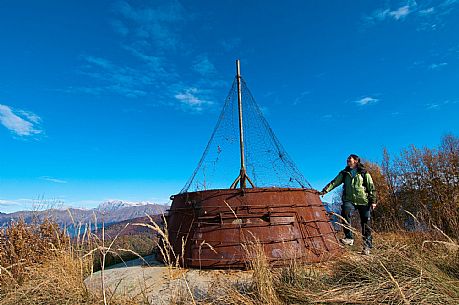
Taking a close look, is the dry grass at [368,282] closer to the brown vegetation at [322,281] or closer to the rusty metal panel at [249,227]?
the brown vegetation at [322,281]

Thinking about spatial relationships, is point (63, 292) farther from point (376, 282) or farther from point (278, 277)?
point (376, 282)

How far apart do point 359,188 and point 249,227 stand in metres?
2.67

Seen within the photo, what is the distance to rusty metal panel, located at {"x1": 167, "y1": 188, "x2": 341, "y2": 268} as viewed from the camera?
6266mm

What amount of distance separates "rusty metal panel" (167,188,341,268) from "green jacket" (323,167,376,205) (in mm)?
871

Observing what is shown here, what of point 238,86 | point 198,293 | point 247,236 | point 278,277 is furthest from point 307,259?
point 238,86

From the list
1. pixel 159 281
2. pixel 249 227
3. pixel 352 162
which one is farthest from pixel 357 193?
pixel 159 281

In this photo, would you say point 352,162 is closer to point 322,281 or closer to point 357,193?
point 357,193

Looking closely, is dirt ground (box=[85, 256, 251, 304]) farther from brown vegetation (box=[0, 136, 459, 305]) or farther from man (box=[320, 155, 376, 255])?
man (box=[320, 155, 376, 255])

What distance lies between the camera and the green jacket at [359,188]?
6961mm

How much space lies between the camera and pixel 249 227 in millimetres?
6449

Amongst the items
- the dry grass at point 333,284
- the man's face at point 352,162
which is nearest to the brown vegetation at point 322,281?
the dry grass at point 333,284

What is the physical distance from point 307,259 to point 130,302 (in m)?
3.68

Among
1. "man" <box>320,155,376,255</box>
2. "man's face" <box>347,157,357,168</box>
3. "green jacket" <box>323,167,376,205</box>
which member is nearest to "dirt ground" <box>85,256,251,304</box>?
"man" <box>320,155,376,255</box>

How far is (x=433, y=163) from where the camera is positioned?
34.8 meters
